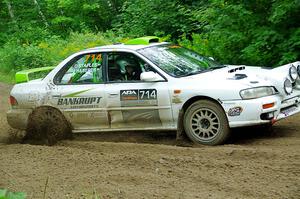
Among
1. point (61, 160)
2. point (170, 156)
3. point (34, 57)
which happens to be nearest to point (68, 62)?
point (61, 160)

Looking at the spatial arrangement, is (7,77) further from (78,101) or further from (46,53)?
(78,101)

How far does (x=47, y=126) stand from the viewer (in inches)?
350

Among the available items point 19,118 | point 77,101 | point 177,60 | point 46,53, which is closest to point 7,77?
point 46,53

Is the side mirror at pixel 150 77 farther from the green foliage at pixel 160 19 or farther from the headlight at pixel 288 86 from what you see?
the green foliage at pixel 160 19

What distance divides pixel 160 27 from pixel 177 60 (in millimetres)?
11253

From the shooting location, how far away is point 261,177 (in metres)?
5.76

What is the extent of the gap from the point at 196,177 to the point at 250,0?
23.1 feet

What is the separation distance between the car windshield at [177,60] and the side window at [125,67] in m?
0.15

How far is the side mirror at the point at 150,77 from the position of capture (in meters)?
7.91

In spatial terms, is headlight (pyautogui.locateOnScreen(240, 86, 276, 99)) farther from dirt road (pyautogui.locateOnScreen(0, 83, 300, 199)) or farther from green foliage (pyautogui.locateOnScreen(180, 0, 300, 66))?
green foliage (pyautogui.locateOnScreen(180, 0, 300, 66))

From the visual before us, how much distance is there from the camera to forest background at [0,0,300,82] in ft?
37.7

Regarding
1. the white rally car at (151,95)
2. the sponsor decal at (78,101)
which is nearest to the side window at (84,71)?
the white rally car at (151,95)

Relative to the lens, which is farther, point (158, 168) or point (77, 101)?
point (77, 101)

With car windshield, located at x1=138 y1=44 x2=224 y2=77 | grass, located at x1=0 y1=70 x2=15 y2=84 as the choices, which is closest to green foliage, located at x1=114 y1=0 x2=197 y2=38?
grass, located at x1=0 y1=70 x2=15 y2=84
